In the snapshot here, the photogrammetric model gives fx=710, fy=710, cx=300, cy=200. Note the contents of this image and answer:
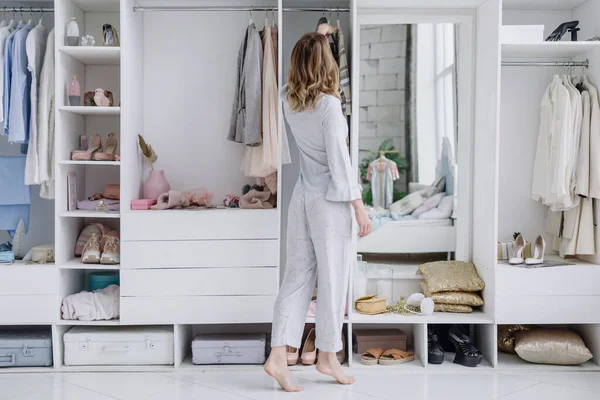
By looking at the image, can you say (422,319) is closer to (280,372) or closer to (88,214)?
(280,372)

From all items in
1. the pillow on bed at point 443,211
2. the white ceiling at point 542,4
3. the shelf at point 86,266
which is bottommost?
the shelf at point 86,266

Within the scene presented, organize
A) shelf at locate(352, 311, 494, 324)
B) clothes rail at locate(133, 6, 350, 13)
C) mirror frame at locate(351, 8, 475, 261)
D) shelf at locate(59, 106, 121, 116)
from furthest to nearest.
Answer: mirror frame at locate(351, 8, 475, 261), clothes rail at locate(133, 6, 350, 13), shelf at locate(352, 311, 494, 324), shelf at locate(59, 106, 121, 116)

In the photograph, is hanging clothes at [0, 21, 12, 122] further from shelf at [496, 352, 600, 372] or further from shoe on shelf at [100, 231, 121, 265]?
shelf at [496, 352, 600, 372]

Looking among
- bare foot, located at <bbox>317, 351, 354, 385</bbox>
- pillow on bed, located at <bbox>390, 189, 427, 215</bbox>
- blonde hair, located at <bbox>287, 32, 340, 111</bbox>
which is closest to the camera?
blonde hair, located at <bbox>287, 32, 340, 111</bbox>

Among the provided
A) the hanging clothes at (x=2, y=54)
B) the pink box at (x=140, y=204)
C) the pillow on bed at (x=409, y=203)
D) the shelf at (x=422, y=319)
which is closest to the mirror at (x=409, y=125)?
the pillow on bed at (x=409, y=203)

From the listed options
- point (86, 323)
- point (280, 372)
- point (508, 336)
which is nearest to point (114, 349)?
point (86, 323)

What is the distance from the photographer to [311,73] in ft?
11.1

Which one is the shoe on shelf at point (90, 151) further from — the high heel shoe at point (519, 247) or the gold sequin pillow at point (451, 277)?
the high heel shoe at point (519, 247)

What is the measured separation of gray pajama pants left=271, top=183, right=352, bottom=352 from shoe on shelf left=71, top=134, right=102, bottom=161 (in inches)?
48.2

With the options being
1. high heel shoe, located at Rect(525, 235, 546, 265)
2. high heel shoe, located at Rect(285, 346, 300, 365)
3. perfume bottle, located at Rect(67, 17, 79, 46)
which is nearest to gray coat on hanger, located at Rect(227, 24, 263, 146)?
perfume bottle, located at Rect(67, 17, 79, 46)

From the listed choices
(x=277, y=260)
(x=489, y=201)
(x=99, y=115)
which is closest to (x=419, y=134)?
(x=489, y=201)

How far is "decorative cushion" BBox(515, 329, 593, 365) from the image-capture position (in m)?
3.93

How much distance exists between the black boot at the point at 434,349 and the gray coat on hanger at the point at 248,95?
4.97ft

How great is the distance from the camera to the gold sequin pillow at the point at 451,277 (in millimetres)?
4125
